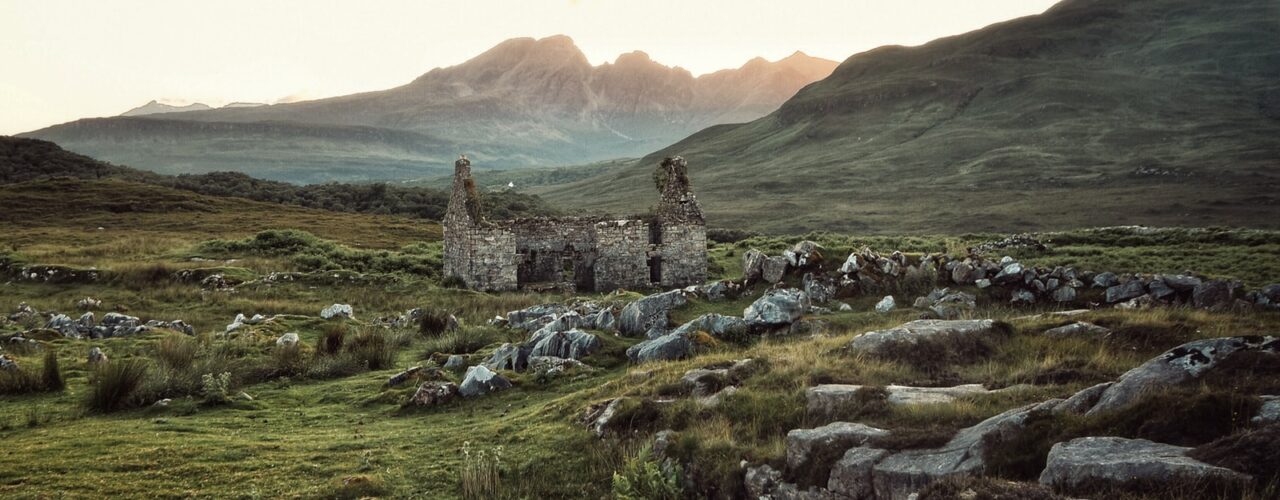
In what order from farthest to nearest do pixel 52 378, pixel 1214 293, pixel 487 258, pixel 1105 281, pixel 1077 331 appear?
pixel 487 258, pixel 1105 281, pixel 1214 293, pixel 52 378, pixel 1077 331

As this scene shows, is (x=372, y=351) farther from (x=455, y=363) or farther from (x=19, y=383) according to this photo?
(x=19, y=383)

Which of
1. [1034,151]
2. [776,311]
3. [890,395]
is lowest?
[1034,151]

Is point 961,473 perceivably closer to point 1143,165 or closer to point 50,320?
point 50,320

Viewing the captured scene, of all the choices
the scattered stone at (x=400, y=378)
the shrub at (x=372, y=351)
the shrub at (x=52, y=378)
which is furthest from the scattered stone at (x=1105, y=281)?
the shrub at (x=52, y=378)

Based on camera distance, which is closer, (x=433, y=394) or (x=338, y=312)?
(x=433, y=394)

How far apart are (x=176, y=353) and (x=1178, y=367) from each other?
17504 mm

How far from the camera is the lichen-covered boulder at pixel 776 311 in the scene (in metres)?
15.7

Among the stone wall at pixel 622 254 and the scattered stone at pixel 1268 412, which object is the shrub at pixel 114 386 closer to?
the scattered stone at pixel 1268 412

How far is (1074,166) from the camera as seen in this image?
110m

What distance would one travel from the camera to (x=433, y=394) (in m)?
13.4

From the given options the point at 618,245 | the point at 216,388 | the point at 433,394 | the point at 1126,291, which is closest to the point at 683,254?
the point at 618,245

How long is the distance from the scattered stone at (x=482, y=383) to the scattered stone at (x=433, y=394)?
0.19m

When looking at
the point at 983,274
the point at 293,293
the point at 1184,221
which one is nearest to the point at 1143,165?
the point at 1184,221

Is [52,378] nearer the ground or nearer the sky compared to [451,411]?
nearer the sky
